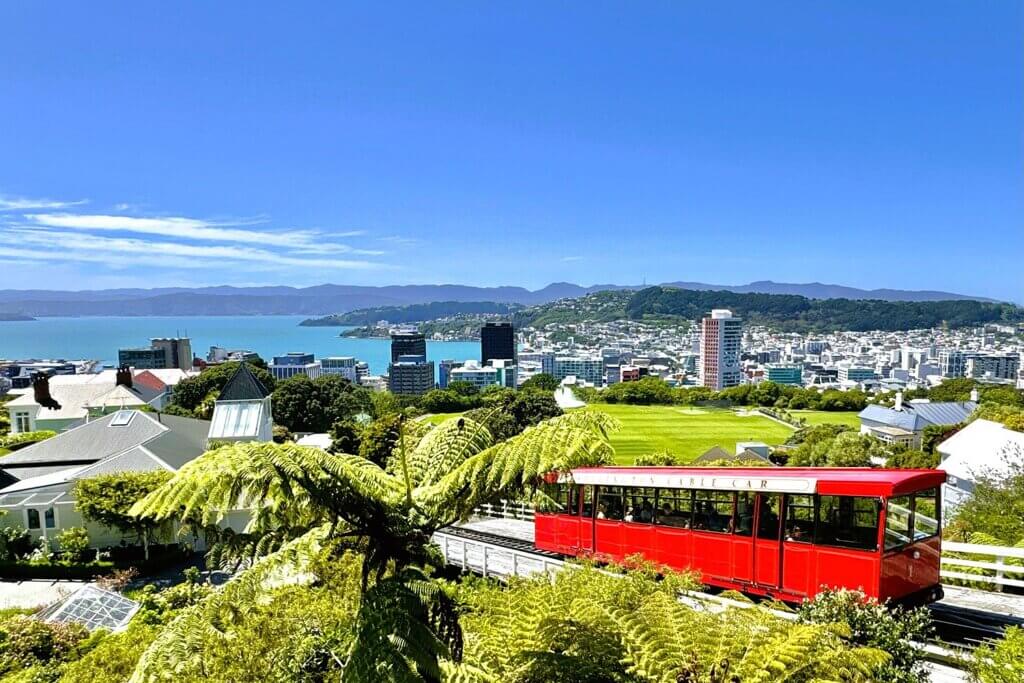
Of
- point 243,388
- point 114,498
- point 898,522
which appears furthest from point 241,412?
point 898,522

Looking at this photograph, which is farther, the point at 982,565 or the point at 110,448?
the point at 110,448

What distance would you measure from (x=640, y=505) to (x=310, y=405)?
49.4 m

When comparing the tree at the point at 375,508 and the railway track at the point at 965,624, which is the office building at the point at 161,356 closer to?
the railway track at the point at 965,624

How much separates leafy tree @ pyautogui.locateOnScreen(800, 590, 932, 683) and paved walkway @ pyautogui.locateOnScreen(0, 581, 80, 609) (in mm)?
15273

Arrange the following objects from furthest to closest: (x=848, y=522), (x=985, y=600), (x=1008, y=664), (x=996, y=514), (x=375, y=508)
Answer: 1. (x=996, y=514)
2. (x=985, y=600)
3. (x=848, y=522)
4. (x=1008, y=664)
5. (x=375, y=508)

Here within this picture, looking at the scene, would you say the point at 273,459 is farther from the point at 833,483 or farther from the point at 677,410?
the point at 677,410

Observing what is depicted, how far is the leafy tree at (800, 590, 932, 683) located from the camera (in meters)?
5.65

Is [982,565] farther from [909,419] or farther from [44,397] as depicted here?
[44,397]

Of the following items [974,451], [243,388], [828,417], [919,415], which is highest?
[243,388]

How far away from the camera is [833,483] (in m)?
8.26

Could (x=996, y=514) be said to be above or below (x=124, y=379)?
above

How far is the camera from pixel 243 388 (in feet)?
86.9

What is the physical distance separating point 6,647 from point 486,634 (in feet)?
20.5

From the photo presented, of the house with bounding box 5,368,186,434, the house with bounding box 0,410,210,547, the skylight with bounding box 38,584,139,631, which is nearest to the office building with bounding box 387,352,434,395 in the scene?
the house with bounding box 5,368,186,434
